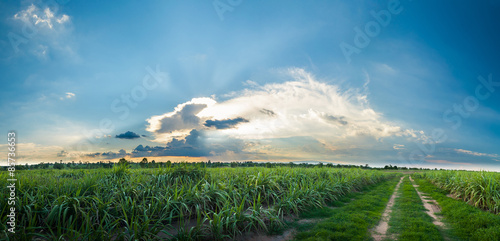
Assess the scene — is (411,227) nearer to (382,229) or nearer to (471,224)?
(382,229)

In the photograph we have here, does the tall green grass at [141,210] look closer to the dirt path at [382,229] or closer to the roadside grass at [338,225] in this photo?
the roadside grass at [338,225]

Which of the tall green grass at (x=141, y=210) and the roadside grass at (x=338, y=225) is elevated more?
the tall green grass at (x=141, y=210)

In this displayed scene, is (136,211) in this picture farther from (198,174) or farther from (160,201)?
(198,174)

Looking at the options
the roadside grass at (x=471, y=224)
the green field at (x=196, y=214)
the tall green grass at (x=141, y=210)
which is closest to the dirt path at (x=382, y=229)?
the green field at (x=196, y=214)

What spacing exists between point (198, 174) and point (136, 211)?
365 cm

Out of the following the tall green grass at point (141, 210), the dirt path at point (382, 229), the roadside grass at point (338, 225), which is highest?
the tall green grass at point (141, 210)

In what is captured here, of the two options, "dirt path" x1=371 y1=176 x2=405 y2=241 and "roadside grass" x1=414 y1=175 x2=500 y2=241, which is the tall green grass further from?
"roadside grass" x1=414 y1=175 x2=500 y2=241

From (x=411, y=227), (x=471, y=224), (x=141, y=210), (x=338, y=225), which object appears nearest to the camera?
(x=141, y=210)

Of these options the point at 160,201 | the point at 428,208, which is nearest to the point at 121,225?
the point at 160,201

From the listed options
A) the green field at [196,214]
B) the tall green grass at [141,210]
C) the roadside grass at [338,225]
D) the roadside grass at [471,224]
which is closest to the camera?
the tall green grass at [141,210]

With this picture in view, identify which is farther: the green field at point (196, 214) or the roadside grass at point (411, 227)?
the roadside grass at point (411, 227)

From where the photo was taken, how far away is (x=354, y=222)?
22.6 feet

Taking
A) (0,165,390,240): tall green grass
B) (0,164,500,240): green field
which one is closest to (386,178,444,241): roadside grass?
(0,164,500,240): green field

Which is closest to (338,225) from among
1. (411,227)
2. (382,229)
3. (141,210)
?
(382,229)
